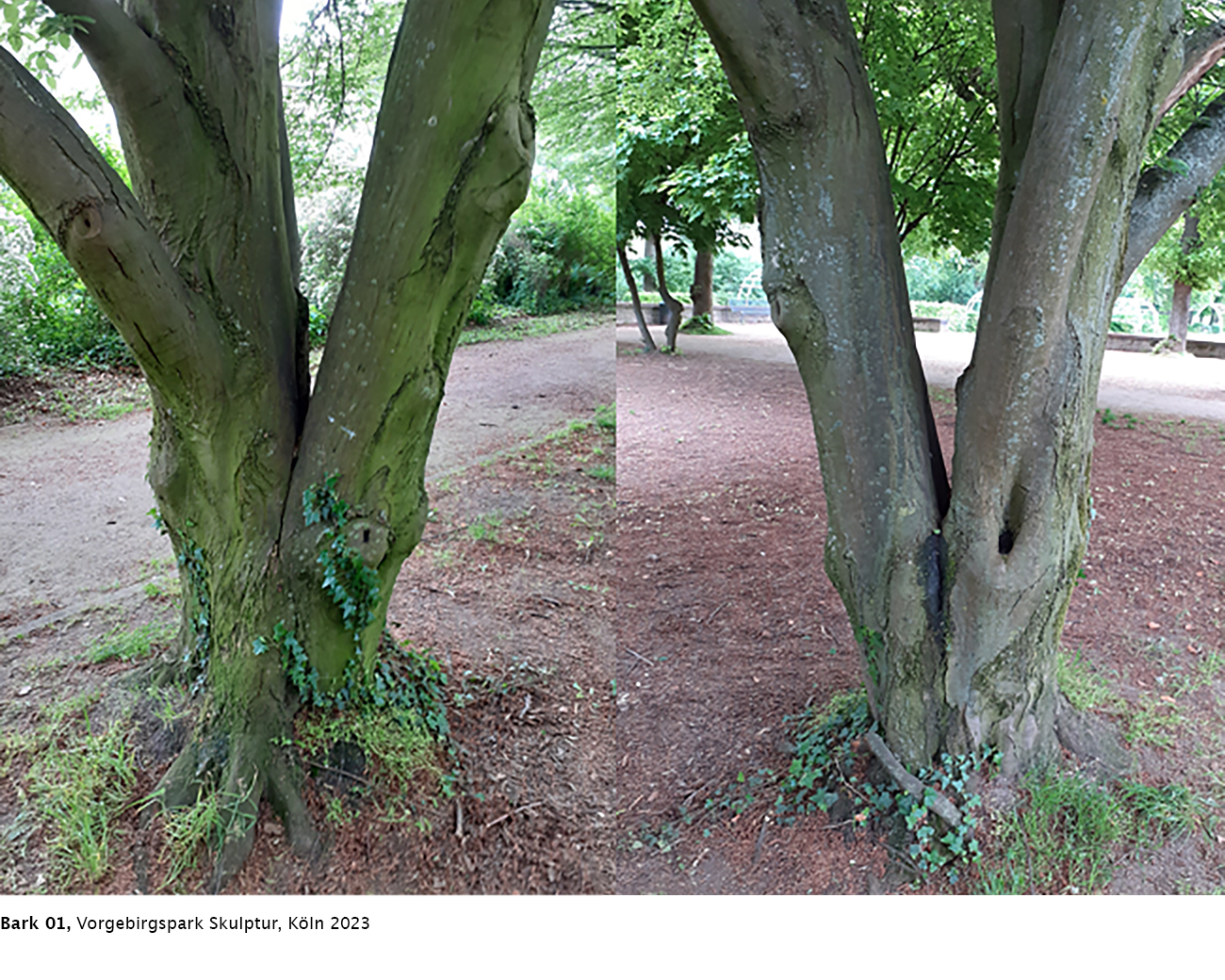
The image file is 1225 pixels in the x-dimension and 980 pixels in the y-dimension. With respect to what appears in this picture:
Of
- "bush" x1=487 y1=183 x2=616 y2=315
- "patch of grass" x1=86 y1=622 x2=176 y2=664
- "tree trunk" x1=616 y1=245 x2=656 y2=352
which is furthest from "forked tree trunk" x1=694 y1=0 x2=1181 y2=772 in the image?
"bush" x1=487 y1=183 x2=616 y2=315

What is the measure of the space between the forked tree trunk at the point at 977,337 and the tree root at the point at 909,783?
0.05 m

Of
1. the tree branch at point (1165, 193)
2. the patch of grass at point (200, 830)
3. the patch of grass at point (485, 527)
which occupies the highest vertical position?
the tree branch at point (1165, 193)

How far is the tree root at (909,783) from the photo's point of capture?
2.83 meters

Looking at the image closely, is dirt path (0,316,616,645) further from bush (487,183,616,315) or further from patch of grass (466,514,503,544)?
bush (487,183,616,315)

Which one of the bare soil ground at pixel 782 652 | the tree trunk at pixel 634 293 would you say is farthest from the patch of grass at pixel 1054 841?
the tree trunk at pixel 634 293

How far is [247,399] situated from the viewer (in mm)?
2764

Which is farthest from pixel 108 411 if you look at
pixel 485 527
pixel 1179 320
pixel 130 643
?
pixel 1179 320

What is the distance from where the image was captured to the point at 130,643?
4.00 metres

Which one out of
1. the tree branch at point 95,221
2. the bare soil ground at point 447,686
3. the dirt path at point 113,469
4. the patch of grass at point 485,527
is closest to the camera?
the tree branch at point 95,221

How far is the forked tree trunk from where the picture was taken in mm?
2342

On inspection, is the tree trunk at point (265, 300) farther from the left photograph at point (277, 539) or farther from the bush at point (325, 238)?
the bush at point (325, 238)

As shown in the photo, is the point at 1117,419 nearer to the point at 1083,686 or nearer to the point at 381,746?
the point at 1083,686

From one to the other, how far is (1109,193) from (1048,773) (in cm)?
181

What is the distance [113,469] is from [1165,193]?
22.8ft
